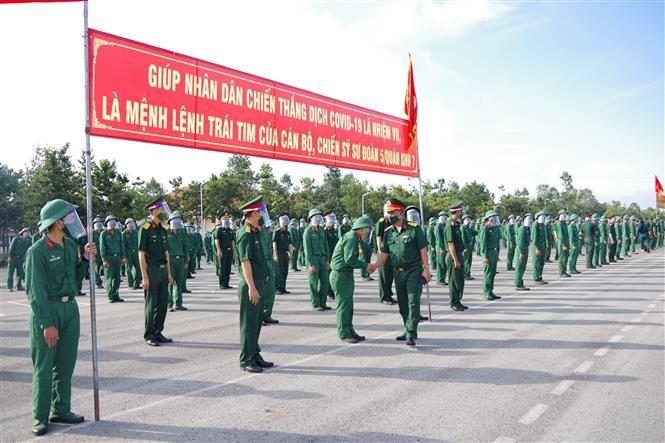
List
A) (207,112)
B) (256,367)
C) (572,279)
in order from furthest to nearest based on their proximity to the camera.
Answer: (572,279), (207,112), (256,367)

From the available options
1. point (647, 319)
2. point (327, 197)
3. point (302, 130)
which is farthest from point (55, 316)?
point (327, 197)

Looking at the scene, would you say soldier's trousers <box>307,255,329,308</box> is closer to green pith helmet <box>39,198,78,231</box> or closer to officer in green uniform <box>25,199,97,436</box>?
officer in green uniform <box>25,199,97,436</box>

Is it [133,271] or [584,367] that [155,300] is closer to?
[584,367]

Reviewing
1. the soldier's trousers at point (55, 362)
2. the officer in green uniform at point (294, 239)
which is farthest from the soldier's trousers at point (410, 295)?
the officer in green uniform at point (294, 239)

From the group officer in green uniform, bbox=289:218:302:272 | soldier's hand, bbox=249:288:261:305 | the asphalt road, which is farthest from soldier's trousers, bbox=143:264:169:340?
officer in green uniform, bbox=289:218:302:272

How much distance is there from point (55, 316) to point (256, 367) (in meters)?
2.52

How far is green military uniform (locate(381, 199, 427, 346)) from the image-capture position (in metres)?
7.29

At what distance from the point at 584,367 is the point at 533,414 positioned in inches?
78.5

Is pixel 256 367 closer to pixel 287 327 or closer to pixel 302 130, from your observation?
pixel 287 327

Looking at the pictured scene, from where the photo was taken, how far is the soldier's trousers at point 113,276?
13.2m

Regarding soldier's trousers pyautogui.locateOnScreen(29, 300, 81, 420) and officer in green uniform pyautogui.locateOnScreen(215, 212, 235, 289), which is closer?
soldier's trousers pyautogui.locateOnScreen(29, 300, 81, 420)

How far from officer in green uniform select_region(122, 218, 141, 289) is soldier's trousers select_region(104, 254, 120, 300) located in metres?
0.95

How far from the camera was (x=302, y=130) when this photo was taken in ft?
32.2

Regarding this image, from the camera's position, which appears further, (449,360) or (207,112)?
(207,112)
